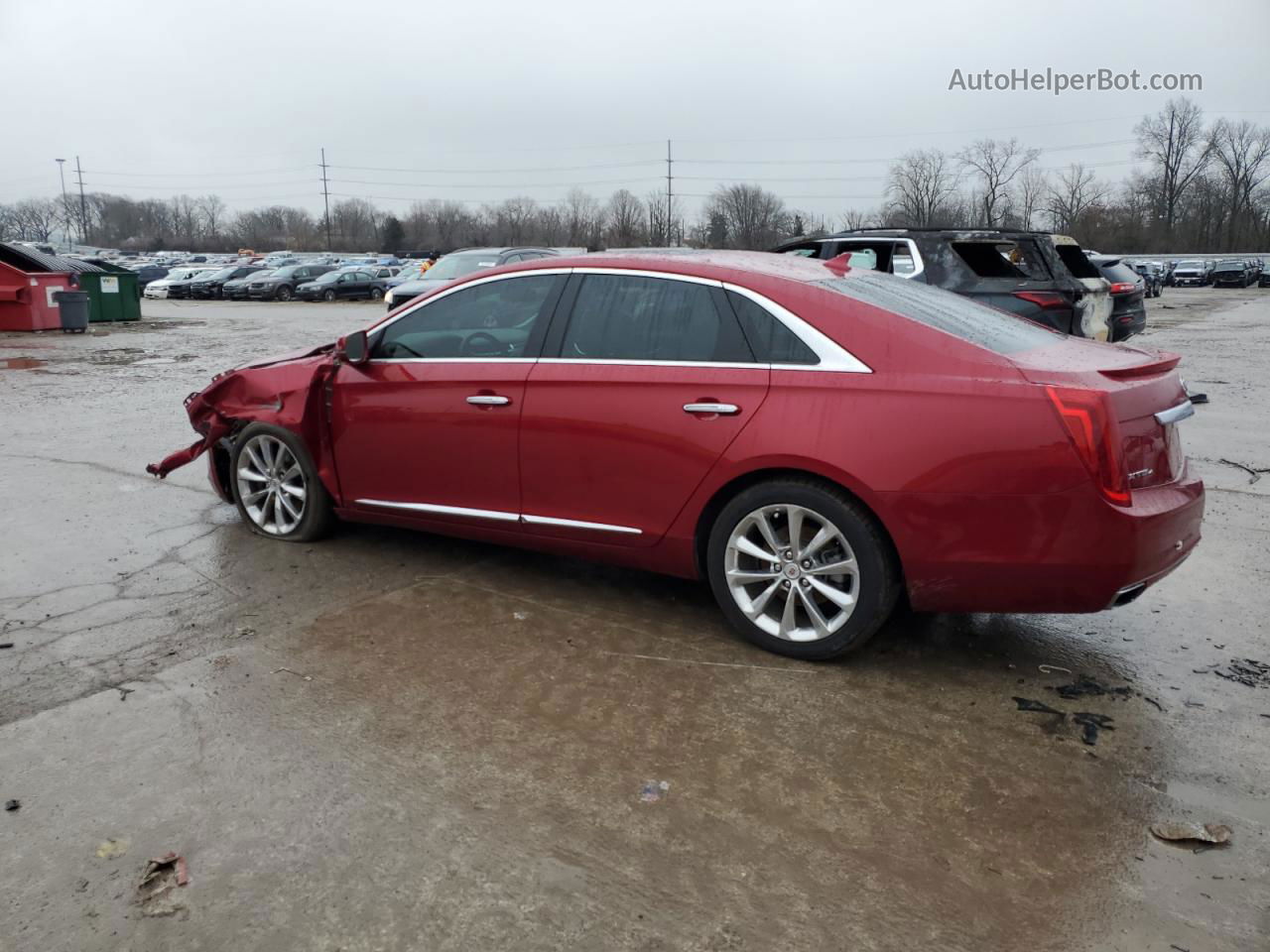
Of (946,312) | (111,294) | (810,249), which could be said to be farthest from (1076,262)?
(111,294)

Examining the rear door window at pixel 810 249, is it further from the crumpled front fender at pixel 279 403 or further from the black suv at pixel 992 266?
the crumpled front fender at pixel 279 403

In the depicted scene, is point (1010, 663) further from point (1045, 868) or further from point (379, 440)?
point (379, 440)

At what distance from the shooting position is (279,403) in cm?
556

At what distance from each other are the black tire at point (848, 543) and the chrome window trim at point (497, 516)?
1.72 ft

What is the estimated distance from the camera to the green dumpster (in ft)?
83.7

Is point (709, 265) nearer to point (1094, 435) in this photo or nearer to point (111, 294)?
point (1094, 435)

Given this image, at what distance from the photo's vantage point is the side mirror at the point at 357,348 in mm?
5246

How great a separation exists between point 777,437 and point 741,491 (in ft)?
1.01

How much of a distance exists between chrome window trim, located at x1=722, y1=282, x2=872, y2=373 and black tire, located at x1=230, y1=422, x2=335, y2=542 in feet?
8.91

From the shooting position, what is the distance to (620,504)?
442 cm

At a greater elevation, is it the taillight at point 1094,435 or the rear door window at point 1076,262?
the rear door window at point 1076,262

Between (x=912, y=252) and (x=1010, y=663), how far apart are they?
675 cm

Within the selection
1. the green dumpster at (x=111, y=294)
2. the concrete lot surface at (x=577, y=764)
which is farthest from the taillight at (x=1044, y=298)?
the green dumpster at (x=111, y=294)

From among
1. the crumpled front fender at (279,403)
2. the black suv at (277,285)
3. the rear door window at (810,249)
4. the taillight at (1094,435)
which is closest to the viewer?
the taillight at (1094,435)
